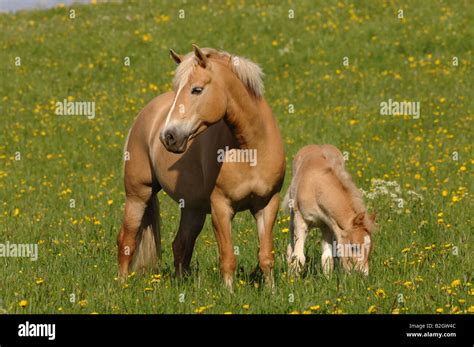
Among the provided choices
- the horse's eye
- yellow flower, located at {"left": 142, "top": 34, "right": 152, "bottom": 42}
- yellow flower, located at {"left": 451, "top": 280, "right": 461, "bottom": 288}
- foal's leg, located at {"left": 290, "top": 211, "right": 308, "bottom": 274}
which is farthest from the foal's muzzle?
yellow flower, located at {"left": 142, "top": 34, "right": 152, "bottom": 42}

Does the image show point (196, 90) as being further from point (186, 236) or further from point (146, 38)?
point (146, 38)

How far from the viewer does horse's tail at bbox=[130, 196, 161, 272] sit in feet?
32.6

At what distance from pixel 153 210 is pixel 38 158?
8.77 metres

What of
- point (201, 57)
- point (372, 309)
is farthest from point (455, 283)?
point (201, 57)

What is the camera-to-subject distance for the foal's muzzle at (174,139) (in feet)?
23.8

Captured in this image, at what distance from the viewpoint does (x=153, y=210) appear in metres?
10.1

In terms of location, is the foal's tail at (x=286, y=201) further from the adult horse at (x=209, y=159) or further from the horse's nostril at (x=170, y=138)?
the horse's nostril at (x=170, y=138)

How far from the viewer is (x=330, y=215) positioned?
9.26 metres

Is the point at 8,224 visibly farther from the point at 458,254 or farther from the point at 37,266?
the point at 458,254

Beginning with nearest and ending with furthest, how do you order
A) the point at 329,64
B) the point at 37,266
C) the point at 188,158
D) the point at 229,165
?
the point at 229,165, the point at 188,158, the point at 37,266, the point at 329,64

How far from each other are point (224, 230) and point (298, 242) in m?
1.65

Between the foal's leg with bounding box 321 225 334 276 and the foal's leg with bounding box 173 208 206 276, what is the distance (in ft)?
4.92

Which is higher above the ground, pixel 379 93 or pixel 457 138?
pixel 379 93
